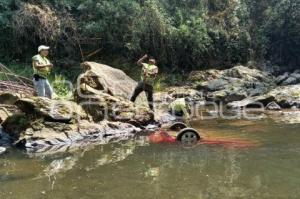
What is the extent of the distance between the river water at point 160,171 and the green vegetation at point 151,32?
11.8 m

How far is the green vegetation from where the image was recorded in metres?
19.8

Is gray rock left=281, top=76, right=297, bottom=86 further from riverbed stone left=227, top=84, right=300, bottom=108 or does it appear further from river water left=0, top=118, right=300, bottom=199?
river water left=0, top=118, right=300, bottom=199

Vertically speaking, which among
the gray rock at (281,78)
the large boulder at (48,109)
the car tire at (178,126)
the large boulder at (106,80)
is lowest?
the car tire at (178,126)

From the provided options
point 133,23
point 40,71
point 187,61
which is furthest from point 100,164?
point 187,61

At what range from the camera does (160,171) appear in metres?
6.70

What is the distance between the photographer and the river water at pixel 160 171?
563 cm

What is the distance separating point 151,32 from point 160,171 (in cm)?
1474

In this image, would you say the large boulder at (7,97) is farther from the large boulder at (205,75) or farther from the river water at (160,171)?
the large boulder at (205,75)

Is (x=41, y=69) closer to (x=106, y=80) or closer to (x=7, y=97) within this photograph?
(x=7, y=97)

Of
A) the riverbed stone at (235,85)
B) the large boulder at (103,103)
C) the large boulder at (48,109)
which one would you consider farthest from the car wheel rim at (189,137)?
the riverbed stone at (235,85)

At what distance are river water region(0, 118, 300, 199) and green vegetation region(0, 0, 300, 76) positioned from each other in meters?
11.8

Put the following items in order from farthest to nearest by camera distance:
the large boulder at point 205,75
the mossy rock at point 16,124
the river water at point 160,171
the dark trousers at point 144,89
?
the large boulder at point 205,75, the dark trousers at point 144,89, the mossy rock at point 16,124, the river water at point 160,171

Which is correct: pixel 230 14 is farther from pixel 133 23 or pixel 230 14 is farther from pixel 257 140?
pixel 257 140

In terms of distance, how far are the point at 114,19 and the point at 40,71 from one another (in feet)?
34.5
